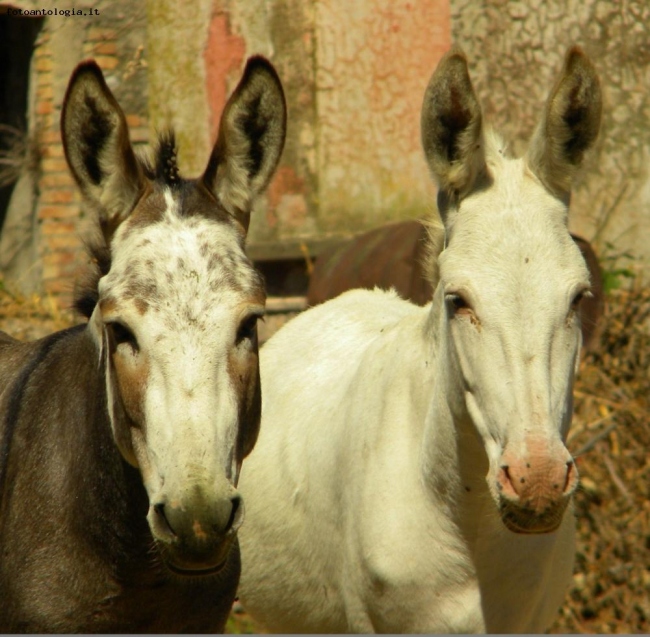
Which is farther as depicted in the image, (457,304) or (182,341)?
(457,304)

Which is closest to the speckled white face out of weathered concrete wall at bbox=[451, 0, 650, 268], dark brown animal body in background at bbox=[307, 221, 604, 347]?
dark brown animal body in background at bbox=[307, 221, 604, 347]

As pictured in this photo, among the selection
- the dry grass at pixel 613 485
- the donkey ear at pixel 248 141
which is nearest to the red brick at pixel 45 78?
the dry grass at pixel 613 485

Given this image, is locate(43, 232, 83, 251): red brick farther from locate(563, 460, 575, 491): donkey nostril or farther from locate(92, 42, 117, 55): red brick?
locate(563, 460, 575, 491): donkey nostril

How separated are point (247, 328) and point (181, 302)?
22 cm

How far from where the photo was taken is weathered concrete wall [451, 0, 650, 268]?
745 centimetres

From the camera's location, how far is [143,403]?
2.82 meters

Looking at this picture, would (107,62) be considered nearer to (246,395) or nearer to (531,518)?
(246,395)

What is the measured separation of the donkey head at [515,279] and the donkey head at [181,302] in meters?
0.60

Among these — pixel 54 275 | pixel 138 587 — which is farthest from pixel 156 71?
pixel 138 587

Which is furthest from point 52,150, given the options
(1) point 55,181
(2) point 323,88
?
(2) point 323,88

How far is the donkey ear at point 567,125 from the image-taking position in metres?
3.40

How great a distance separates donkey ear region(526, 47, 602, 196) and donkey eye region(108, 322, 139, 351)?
4.69 feet

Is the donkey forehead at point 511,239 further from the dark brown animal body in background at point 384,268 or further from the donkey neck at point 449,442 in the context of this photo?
the dark brown animal body in background at point 384,268

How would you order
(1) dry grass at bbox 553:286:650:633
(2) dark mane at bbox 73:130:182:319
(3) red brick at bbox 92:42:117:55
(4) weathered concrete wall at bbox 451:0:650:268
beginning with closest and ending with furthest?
(2) dark mane at bbox 73:130:182:319 < (1) dry grass at bbox 553:286:650:633 < (4) weathered concrete wall at bbox 451:0:650:268 < (3) red brick at bbox 92:42:117:55
